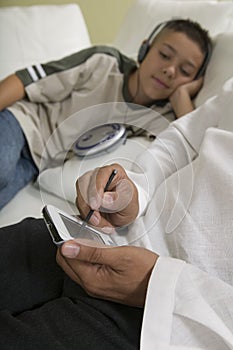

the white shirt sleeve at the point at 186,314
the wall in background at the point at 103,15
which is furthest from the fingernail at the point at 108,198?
Answer: the wall in background at the point at 103,15

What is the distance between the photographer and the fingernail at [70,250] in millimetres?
480

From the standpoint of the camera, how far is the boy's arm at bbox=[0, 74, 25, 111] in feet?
3.75

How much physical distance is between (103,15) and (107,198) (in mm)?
1622

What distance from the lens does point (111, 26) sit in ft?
6.59

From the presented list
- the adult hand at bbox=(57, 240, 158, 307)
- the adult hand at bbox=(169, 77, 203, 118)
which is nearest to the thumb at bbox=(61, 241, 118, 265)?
the adult hand at bbox=(57, 240, 158, 307)

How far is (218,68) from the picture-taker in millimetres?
1074

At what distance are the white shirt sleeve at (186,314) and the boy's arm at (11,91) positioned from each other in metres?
0.79

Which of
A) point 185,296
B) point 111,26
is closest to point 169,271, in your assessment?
point 185,296

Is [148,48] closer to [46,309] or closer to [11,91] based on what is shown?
[11,91]

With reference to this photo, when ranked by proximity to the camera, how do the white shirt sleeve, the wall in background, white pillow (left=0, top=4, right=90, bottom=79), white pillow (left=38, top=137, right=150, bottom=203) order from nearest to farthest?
the white shirt sleeve < white pillow (left=38, top=137, right=150, bottom=203) < white pillow (left=0, top=4, right=90, bottom=79) < the wall in background

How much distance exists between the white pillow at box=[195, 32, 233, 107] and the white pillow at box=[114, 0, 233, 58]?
16 cm

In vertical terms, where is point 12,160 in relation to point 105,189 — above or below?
below

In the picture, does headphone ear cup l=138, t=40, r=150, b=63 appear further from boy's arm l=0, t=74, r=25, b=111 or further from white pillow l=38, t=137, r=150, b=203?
white pillow l=38, t=137, r=150, b=203

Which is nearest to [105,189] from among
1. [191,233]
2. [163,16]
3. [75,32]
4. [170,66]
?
[191,233]
